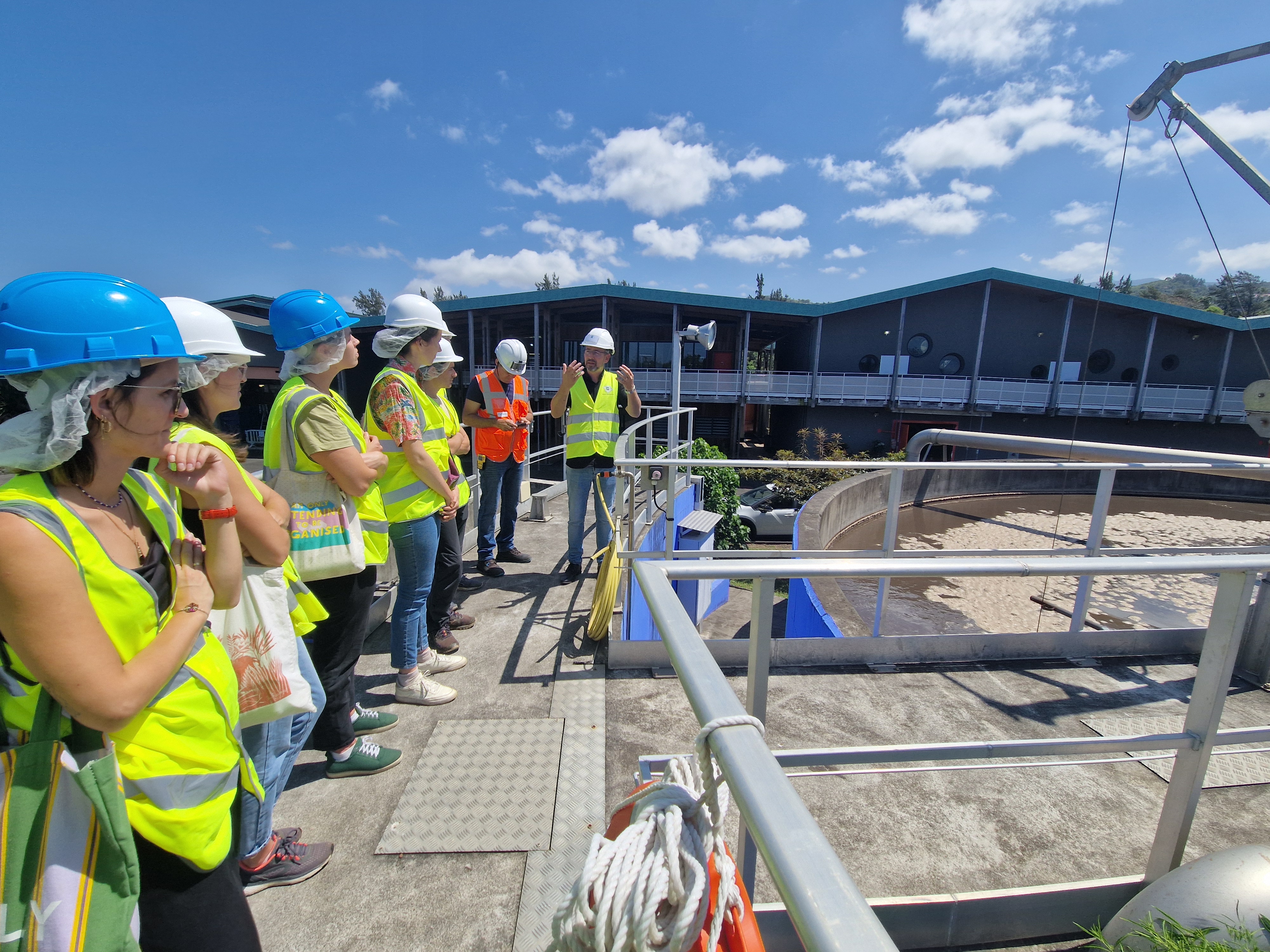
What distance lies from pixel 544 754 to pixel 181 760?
5.07 feet

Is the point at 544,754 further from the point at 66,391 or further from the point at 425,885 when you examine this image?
the point at 66,391

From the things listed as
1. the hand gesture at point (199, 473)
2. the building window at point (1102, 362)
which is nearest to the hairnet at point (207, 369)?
the hand gesture at point (199, 473)

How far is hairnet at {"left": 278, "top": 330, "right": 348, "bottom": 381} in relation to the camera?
6.92 ft

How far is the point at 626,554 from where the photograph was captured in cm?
326

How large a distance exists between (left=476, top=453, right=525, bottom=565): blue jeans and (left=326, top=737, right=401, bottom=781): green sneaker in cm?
213

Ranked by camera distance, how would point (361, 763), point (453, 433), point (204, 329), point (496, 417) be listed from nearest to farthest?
1. point (204, 329)
2. point (361, 763)
3. point (453, 433)
4. point (496, 417)

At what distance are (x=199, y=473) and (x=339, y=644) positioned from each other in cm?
111

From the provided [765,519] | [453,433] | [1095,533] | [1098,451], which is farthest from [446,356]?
[765,519]

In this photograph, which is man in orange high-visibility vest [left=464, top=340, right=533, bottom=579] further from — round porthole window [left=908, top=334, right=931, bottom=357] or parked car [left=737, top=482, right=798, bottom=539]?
round porthole window [left=908, top=334, right=931, bottom=357]

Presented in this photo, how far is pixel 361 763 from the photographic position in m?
2.26

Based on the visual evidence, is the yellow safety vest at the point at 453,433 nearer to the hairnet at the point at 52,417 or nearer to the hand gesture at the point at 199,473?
the hand gesture at the point at 199,473

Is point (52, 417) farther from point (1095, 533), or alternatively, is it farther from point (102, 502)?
point (1095, 533)

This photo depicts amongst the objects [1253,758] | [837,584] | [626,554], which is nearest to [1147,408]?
[837,584]

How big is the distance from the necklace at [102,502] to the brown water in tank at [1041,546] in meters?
4.22
